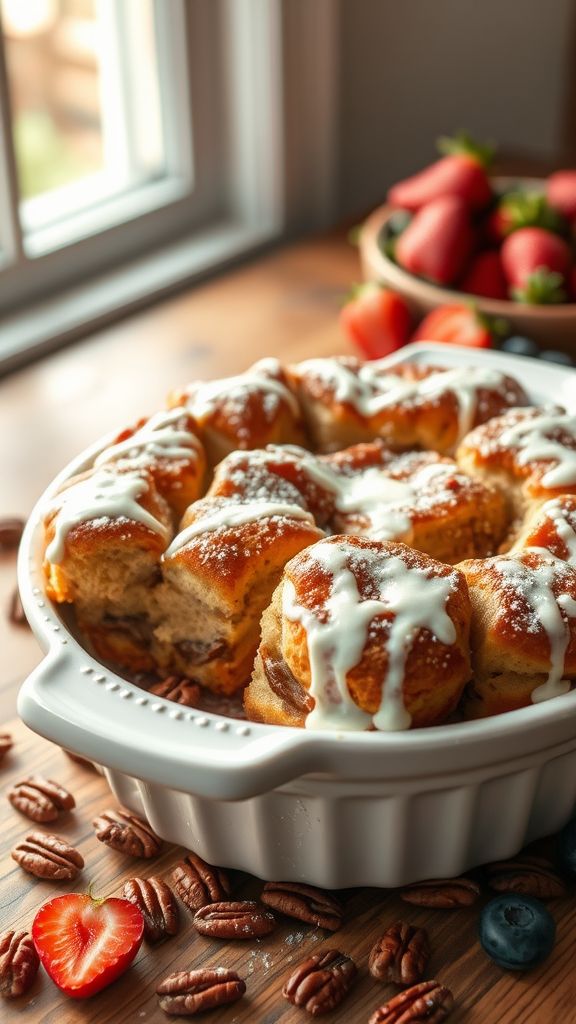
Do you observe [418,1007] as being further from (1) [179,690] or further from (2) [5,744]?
(2) [5,744]

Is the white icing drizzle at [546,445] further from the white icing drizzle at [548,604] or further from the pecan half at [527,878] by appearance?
the pecan half at [527,878]

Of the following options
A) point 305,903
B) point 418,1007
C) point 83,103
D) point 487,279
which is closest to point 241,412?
point 305,903

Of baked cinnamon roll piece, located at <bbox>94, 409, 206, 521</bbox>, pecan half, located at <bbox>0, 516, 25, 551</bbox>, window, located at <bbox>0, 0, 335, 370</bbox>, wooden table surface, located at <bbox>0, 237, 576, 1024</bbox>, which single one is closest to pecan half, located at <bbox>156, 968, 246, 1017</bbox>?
wooden table surface, located at <bbox>0, 237, 576, 1024</bbox>

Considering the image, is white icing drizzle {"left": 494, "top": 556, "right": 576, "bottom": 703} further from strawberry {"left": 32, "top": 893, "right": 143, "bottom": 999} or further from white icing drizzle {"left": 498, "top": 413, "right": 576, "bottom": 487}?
strawberry {"left": 32, "top": 893, "right": 143, "bottom": 999}

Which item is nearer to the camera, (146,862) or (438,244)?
(146,862)

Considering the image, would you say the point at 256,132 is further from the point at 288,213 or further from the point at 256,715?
the point at 256,715
